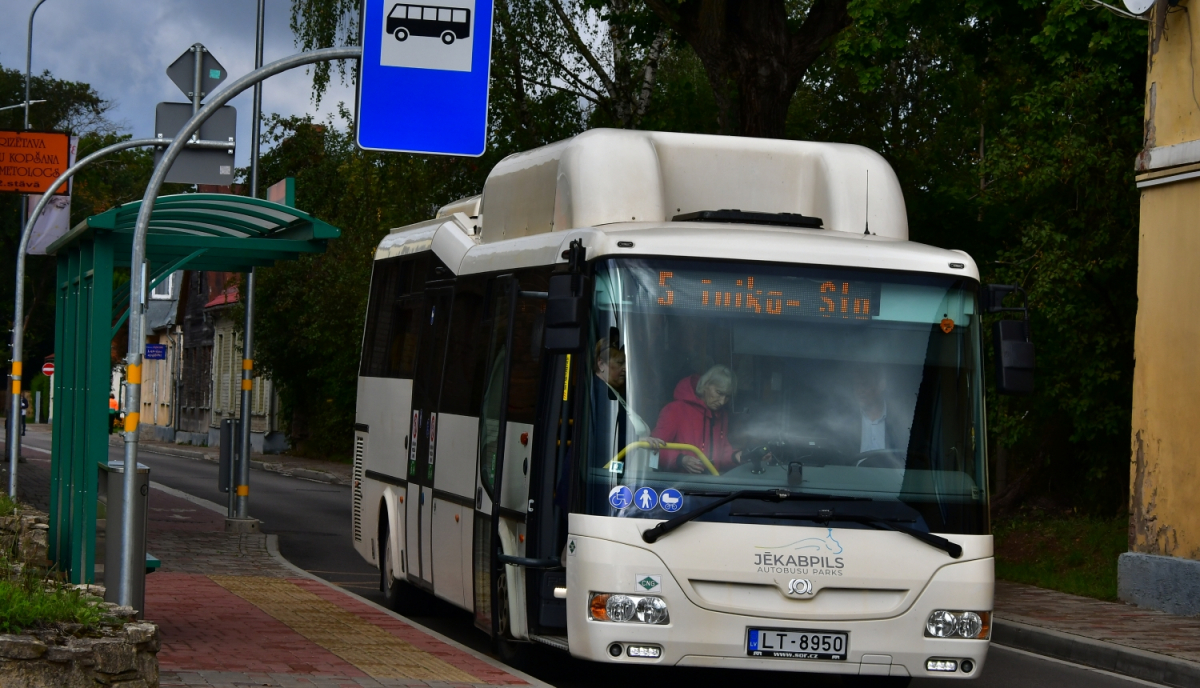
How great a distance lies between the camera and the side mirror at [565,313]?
8.57 meters

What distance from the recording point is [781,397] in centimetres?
888

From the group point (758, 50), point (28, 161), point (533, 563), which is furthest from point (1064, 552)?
point (28, 161)

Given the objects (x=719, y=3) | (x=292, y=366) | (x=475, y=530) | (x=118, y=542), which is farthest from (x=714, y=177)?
(x=292, y=366)

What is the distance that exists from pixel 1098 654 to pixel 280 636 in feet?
19.3

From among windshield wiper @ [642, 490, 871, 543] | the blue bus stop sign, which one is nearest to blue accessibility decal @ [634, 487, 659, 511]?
windshield wiper @ [642, 490, 871, 543]

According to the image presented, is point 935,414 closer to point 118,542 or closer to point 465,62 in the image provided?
point 465,62

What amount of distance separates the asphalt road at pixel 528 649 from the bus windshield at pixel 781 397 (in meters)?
2.01

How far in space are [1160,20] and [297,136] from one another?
1454 inches

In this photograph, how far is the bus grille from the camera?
597 inches

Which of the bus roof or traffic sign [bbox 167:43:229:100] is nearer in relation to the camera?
the bus roof

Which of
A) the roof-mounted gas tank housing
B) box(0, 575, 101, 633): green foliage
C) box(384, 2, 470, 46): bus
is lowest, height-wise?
box(0, 575, 101, 633): green foliage

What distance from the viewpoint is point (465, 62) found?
30.8ft

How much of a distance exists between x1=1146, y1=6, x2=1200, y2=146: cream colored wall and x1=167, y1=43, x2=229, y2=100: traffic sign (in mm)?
8942

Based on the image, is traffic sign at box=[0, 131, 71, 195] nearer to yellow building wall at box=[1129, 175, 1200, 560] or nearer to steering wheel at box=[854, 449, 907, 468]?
yellow building wall at box=[1129, 175, 1200, 560]
